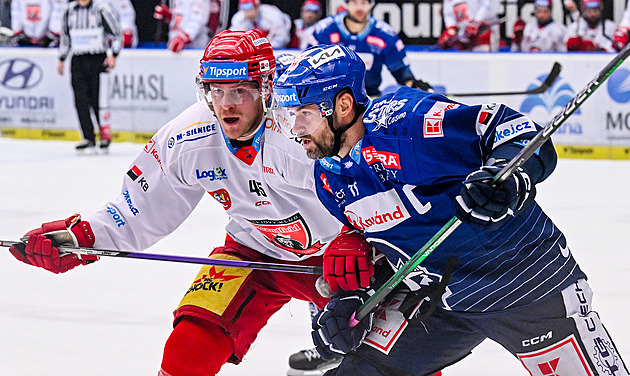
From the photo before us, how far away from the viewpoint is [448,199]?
2.23m

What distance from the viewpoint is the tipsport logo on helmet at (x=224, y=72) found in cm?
274

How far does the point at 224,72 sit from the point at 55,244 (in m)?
0.71

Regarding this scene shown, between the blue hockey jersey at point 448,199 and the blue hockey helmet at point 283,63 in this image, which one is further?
the blue hockey helmet at point 283,63

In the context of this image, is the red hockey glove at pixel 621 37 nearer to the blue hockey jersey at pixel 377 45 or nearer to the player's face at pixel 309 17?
the blue hockey jersey at pixel 377 45

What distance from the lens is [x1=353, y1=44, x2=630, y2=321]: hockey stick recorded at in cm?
202

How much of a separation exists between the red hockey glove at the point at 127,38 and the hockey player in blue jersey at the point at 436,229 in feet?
27.1

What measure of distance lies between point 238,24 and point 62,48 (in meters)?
1.70

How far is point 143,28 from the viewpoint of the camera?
11.4 m

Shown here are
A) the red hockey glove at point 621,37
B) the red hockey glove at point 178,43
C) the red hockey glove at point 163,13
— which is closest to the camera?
the red hockey glove at point 621,37

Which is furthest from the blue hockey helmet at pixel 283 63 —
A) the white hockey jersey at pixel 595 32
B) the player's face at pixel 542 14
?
the player's face at pixel 542 14

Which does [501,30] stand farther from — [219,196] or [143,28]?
[219,196]

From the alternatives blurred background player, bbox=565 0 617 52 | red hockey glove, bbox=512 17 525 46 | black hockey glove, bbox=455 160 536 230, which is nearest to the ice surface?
black hockey glove, bbox=455 160 536 230

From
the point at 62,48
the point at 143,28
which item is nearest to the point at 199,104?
the point at 62,48

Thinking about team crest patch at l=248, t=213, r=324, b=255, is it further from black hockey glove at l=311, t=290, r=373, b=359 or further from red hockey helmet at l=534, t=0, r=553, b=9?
red hockey helmet at l=534, t=0, r=553, b=9
